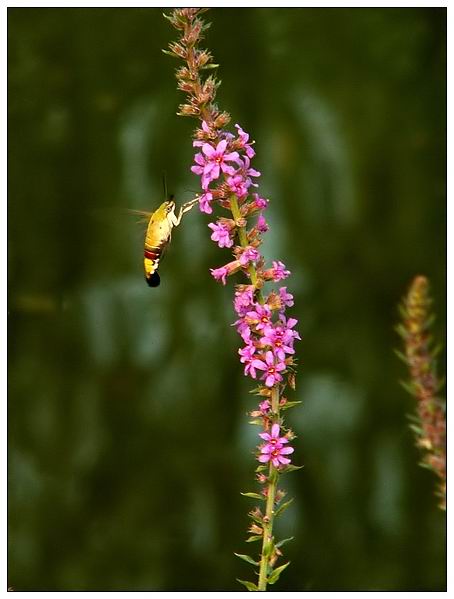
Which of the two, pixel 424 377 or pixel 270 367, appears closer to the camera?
pixel 270 367

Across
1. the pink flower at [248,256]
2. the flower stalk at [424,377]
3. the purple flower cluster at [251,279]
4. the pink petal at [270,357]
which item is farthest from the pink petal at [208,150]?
the flower stalk at [424,377]

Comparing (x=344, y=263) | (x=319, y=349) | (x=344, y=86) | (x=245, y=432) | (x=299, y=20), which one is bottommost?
(x=245, y=432)

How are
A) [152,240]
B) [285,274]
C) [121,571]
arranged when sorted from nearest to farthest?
[285,274]
[152,240]
[121,571]

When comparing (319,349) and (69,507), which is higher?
(319,349)

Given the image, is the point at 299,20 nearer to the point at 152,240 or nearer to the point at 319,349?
the point at 319,349

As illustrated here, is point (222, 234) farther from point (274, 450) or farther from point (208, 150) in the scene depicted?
point (274, 450)

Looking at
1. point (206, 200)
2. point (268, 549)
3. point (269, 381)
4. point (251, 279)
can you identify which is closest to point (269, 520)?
point (268, 549)

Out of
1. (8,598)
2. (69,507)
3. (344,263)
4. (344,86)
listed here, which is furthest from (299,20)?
(8,598)
